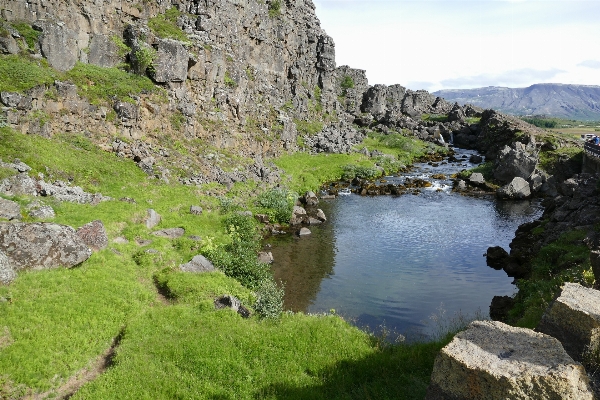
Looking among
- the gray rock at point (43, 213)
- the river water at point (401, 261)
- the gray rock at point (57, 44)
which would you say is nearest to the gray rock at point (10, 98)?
the gray rock at point (57, 44)

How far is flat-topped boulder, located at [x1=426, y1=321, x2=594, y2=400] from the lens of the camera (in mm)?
9508

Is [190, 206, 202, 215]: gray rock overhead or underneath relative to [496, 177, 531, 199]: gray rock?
underneath

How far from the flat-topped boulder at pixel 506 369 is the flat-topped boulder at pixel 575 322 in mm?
1191

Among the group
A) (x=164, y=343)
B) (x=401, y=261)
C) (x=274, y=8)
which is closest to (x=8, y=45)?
(x=164, y=343)

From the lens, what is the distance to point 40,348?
16.8 meters

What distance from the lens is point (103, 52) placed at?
48.7 m

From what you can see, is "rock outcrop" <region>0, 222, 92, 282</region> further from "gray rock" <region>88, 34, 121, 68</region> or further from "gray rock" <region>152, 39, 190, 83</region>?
"gray rock" <region>152, 39, 190, 83</region>

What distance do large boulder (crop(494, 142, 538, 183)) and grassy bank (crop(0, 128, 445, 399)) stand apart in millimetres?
55975

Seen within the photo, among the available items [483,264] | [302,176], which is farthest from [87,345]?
[302,176]

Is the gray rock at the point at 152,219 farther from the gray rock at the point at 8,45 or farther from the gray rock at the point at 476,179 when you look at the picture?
the gray rock at the point at 476,179

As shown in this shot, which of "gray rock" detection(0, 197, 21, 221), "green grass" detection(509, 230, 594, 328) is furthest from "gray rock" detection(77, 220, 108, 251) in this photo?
"green grass" detection(509, 230, 594, 328)

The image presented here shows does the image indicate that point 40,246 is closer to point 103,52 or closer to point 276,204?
point 276,204

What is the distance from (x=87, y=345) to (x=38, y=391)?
110 inches

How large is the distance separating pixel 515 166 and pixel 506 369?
66.5 m
